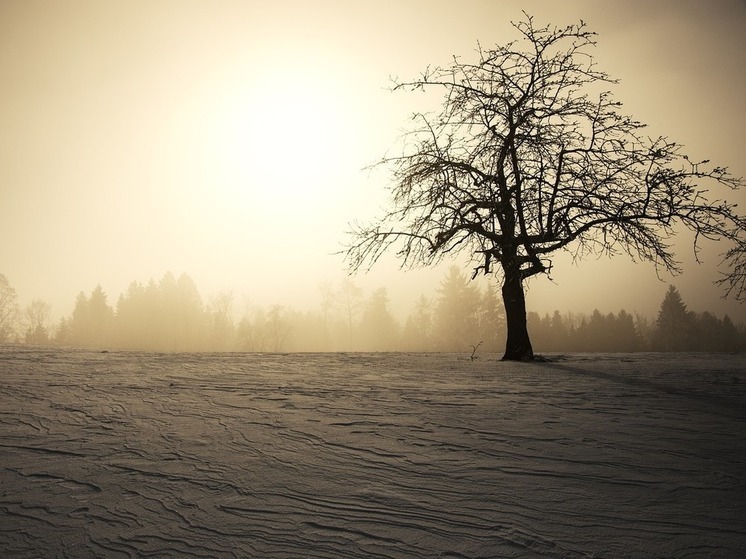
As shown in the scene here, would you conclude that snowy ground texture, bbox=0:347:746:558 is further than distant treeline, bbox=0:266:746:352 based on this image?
No

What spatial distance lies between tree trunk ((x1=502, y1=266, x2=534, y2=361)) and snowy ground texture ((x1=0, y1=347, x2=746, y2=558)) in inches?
187

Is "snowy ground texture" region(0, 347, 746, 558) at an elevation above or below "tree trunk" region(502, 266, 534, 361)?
below

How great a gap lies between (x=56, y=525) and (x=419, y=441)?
2.25 meters

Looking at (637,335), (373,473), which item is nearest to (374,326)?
(637,335)

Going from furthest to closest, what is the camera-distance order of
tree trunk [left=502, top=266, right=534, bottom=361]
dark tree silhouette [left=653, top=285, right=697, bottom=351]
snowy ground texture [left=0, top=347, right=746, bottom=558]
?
1. dark tree silhouette [left=653, top=285, right=697, bottom=351]
2. tree trunk [left=502, top=266, right=534, bottom=361]
3. snowy ground texture [left=0, top=347, right=746, bottom=558]

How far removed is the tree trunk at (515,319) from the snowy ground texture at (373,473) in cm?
475

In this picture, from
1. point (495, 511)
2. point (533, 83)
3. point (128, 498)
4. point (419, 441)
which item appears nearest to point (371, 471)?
point (419, 441)

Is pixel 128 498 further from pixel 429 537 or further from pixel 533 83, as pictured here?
pixel 533 83

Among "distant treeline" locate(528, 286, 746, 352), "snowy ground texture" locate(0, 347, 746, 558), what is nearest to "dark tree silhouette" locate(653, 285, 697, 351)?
"distant treeline" locate(528, 286, 746, 352)

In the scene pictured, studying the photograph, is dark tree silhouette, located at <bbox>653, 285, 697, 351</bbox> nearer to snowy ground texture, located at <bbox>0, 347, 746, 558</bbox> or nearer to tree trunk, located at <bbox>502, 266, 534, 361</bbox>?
tree trunk, located at <bbox>502, 266, 534, 361</bbox>

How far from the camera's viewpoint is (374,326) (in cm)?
6272

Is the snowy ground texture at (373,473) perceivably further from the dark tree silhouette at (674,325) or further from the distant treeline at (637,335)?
the dark tree silhouette at (674,325)

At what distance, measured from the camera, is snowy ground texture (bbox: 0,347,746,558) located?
190cm

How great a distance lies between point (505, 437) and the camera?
10.5ft
